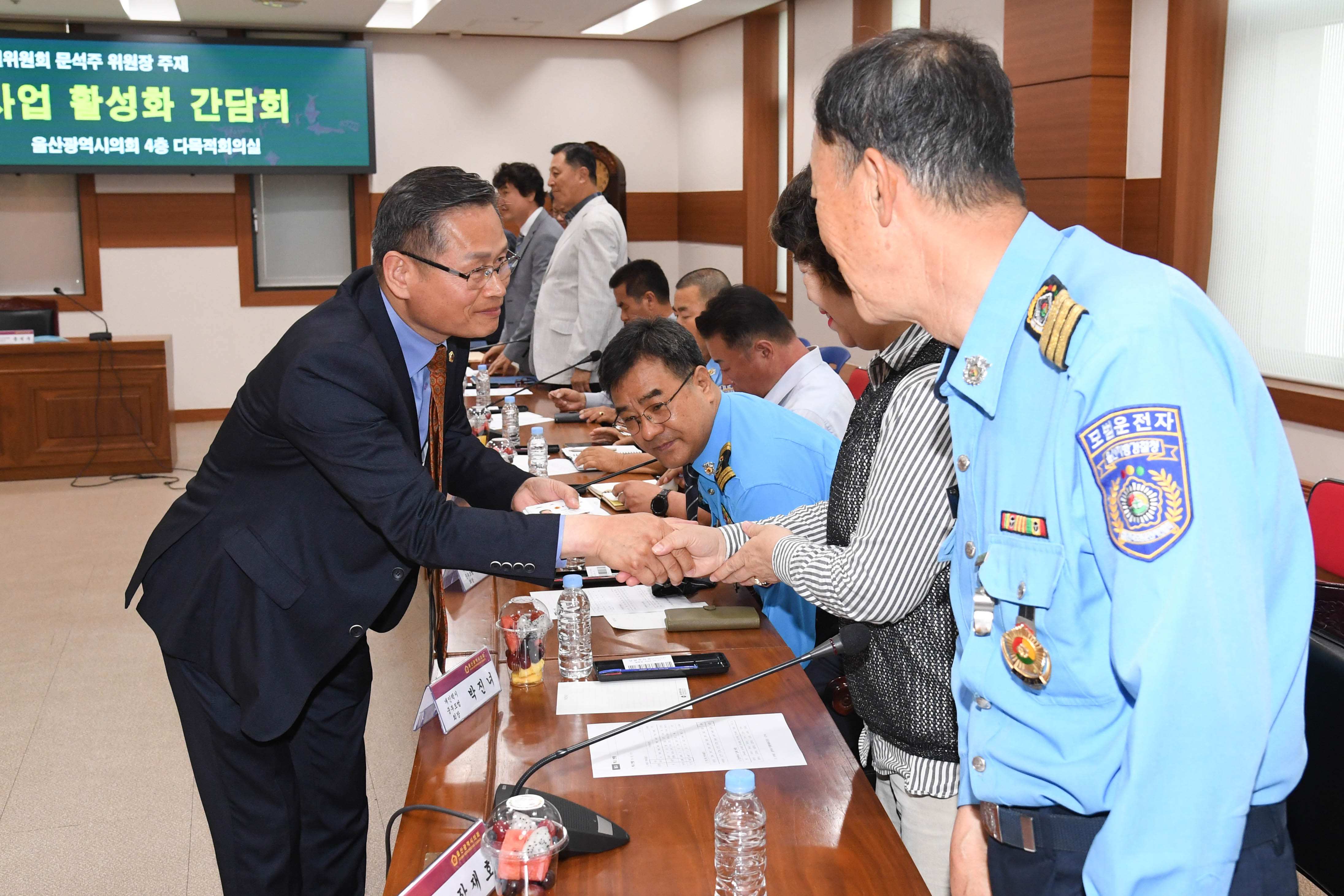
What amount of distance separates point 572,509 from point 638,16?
268 inches

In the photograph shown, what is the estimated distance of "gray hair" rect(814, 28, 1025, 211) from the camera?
0.94 m

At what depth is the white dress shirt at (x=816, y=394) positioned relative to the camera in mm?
3088

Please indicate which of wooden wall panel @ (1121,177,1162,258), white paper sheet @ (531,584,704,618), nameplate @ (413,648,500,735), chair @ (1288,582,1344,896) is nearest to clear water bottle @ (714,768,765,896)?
nameplate @ (413,648,500,735)

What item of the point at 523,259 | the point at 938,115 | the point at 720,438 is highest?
the point at 523,259

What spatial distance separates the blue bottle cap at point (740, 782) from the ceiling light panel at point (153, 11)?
27.3 ft

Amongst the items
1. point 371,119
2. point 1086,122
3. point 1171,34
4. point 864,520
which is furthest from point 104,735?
point 371,119

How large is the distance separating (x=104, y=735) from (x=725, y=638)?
Result: 243 cm

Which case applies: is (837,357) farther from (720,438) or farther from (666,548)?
(666,548)

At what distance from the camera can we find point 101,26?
8.03 metres

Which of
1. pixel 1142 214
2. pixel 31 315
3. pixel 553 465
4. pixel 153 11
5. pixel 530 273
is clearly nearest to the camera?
pixel 553 465

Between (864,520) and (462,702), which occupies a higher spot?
(864,520)

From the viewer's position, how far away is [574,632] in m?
1.92

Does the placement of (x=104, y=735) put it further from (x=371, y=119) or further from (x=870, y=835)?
(x=371, y=119)

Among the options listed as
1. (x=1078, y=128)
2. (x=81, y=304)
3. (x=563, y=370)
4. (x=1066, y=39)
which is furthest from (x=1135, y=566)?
(x=81, y=304)
